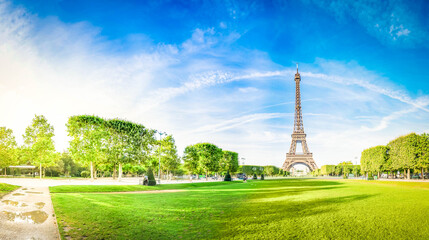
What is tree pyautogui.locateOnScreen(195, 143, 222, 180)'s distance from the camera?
2234 inches

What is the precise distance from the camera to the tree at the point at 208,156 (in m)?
56.8

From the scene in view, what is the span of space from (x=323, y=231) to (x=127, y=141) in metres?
41.1

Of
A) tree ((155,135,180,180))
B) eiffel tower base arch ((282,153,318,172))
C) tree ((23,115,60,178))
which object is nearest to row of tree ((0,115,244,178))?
tree ((23,115,60,178))

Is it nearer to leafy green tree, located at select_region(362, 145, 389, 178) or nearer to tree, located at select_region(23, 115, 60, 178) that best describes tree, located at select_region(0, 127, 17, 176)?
tree, located at select_region(23, 115, 60, 178)

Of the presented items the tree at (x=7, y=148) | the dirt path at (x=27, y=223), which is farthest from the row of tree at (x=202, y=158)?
the dirt path at (x=27, y=223)

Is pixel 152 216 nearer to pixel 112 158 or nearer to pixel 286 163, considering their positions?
pixel 112 158

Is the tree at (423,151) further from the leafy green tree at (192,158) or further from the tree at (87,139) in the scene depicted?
the tree at (87,139)

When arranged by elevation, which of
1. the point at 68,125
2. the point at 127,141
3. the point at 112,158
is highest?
the point at 68,125

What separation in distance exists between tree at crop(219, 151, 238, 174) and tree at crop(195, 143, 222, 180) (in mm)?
8693

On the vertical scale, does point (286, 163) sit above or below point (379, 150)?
below

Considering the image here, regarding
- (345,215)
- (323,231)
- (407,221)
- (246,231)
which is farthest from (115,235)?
(407,221)

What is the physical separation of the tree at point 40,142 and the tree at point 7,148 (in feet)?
10.6

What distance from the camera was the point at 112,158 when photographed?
137 ft

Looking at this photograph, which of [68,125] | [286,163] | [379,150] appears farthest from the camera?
[286,163]
